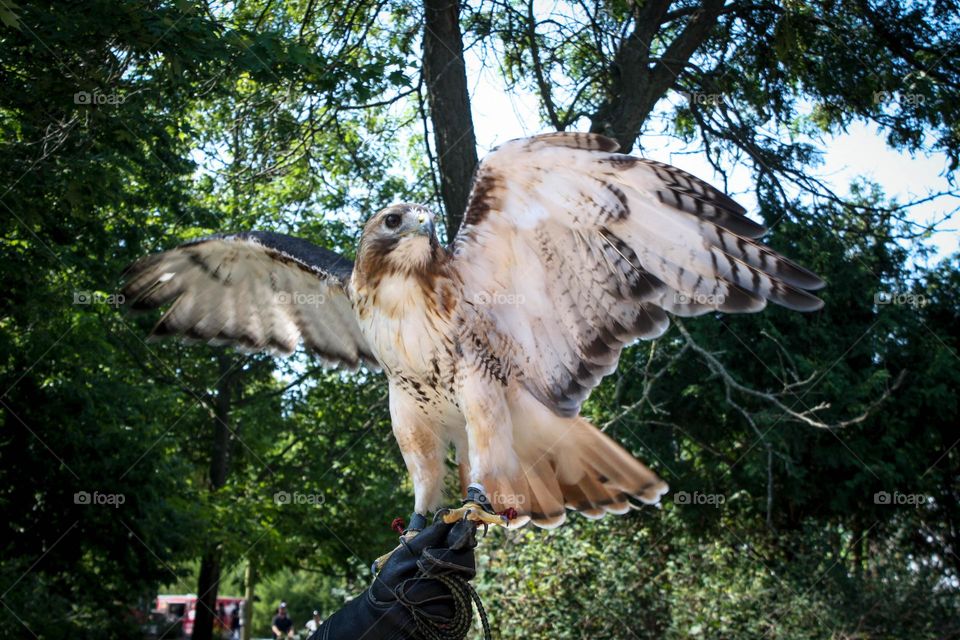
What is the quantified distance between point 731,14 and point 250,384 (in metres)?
11.5

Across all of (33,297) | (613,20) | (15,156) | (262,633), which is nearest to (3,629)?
(33,297)

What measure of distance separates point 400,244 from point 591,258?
2.46 feet

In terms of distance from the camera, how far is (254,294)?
4387 millimetres

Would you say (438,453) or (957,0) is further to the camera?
(957,0)

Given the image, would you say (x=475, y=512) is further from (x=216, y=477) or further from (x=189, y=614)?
(x=189, y=614)

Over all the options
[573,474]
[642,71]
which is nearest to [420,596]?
[573,474]

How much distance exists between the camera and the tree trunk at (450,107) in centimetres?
632

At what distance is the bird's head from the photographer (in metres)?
3.54

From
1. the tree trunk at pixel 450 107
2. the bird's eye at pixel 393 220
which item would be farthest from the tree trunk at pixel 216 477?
the bird's eye at pixel 393 220

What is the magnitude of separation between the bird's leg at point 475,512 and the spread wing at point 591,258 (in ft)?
2.02

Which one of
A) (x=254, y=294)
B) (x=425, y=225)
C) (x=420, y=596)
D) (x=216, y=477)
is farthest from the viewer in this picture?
(x=216, y=477)

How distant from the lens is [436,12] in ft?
21.0

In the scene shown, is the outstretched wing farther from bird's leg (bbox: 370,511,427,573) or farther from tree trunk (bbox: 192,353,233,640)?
tree trunk (bbox: 192,353,233,640)

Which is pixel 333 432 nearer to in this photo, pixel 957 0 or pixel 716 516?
pixel 716 516
